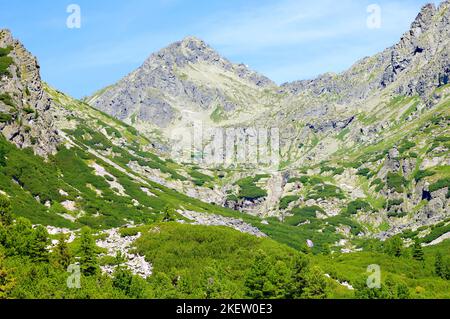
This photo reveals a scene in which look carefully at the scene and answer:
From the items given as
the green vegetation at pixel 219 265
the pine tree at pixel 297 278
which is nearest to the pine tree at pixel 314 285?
the green vegetation at pixel 219 265

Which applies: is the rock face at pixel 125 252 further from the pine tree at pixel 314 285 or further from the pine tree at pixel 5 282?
the pine tree at pixel 314 285

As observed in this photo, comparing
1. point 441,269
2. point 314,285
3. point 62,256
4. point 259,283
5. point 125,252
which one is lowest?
point 314,285

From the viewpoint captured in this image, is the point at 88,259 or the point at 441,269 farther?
the point at 441,269

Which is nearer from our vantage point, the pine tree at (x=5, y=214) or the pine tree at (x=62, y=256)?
the pine tree at (x=62, y=256)

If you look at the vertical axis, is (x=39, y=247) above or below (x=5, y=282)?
above

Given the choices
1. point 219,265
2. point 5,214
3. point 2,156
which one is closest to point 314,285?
point 219,265

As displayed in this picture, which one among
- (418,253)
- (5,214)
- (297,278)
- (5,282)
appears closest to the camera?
(5,282)

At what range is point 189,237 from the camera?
104562 millimetres

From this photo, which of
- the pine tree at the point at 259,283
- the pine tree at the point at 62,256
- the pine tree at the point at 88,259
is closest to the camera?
the pine tree at the point at 259,283

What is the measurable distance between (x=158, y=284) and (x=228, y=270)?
20.0 metres

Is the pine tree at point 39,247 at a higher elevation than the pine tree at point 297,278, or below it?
higher

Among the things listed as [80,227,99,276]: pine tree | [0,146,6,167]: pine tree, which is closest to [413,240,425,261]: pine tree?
[80,227,99,276]: pine tree

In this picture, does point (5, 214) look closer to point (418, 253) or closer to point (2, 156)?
point (418, 253)

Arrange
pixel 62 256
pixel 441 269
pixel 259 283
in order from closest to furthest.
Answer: pixel 259 283, pixel 62 256, pixel 441 269
